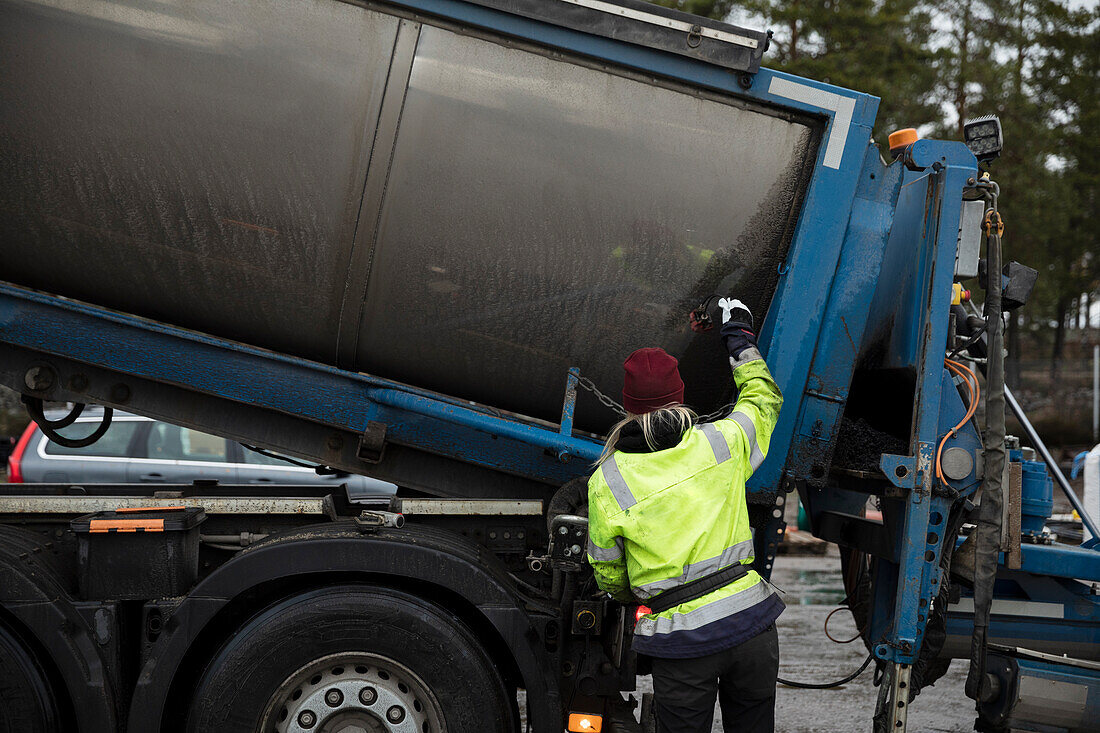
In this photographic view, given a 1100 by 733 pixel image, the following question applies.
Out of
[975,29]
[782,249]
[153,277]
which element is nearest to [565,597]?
[782,249]

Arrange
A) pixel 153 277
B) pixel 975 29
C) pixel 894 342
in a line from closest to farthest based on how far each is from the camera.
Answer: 1. pixel 153 277
2. pixel 894 342
3. pixel 975 29

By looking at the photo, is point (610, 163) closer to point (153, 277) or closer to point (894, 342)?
point (894, 342)

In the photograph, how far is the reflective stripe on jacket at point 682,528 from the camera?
282cm

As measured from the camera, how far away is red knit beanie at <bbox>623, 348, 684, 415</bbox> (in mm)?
2912

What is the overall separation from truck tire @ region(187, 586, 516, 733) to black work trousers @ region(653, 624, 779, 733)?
620mm

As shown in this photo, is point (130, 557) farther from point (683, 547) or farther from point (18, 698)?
point (683, 547)

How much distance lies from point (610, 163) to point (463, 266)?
655 millimetres

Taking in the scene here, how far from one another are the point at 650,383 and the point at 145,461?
6.39 m

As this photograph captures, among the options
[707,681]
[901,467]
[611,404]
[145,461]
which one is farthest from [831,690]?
[145,461]

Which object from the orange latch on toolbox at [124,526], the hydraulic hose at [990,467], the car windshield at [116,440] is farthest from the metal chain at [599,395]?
the car windshield at [116,440]

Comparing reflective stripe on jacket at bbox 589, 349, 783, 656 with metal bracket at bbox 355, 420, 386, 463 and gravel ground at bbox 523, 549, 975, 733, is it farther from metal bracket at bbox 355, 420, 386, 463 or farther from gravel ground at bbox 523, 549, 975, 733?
gravel ground at bbox 523, 549, 975, 733

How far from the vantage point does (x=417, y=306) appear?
10.7 feet

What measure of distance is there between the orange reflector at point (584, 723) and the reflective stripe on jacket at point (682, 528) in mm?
457

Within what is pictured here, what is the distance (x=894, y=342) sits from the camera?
11.7 ft
